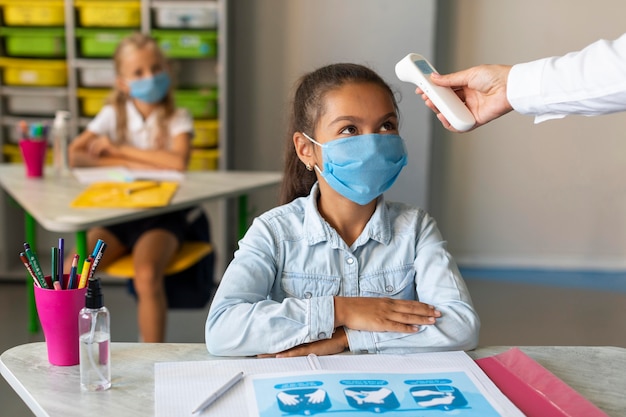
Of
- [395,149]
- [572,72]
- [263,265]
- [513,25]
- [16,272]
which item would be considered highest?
[513,25]

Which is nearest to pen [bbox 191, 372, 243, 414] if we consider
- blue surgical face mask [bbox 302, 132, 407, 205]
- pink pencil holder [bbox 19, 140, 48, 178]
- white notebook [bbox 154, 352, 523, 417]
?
white notebook [bbox 154, 352, 523, 417]

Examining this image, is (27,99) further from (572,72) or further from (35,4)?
(572,72)

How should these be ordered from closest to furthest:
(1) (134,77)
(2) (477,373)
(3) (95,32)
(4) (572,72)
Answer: (2) (477,373) < (4) (572,72) < (1) (134,77) < (3) (95,32)

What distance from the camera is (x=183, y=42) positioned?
3.88 meters

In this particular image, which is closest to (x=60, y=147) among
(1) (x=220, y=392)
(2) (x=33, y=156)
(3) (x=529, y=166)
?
(2) (x=33, y=156)

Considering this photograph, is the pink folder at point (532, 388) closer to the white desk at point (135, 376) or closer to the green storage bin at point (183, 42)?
the white desk at point (135, 376)

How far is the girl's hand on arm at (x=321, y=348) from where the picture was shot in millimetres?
1226

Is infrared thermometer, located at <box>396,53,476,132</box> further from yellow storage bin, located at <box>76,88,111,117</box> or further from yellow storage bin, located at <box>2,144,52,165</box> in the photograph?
yellow storage bin, located at <box>2,144,52,165</box>

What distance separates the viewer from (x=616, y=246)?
4.34 metres

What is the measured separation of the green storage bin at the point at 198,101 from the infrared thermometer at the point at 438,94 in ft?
8.78

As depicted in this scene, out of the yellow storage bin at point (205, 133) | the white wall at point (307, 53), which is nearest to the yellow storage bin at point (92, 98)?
the yellow storage bin at point (205, 133)

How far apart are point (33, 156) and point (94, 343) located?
6.29 feet

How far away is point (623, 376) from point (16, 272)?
3.50m

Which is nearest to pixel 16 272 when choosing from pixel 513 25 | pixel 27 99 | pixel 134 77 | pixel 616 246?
pixel 27 99
